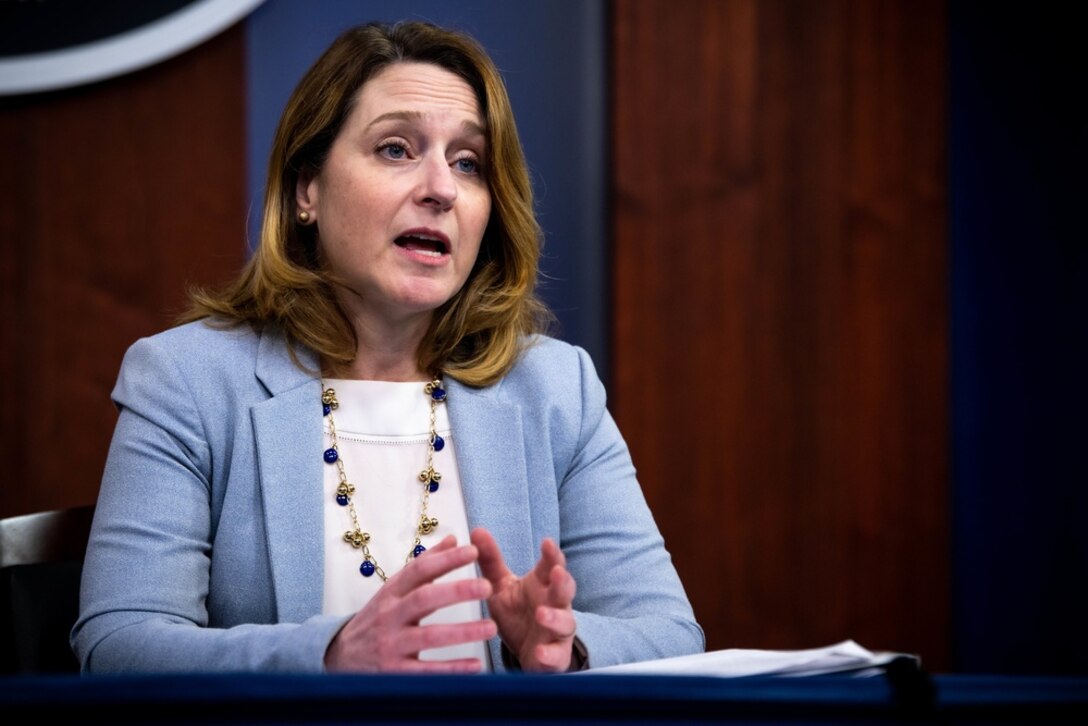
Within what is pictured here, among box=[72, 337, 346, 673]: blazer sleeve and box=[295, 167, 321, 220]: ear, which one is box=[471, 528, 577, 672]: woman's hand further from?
box=[295, 167, 321, 220]: ear

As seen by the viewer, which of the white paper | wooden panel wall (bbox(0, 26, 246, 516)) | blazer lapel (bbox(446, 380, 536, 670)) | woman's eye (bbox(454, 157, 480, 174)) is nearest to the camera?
the white paper

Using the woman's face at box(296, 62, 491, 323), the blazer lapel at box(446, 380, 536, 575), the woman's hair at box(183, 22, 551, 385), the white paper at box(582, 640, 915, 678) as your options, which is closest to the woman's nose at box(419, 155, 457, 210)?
the woman's face at box(296, 62, 491, 323)

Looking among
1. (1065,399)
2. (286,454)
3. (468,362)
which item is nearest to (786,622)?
(1065,399)

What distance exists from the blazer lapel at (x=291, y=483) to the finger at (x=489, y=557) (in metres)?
0.29

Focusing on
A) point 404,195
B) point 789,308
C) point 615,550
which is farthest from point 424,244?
point 789,308

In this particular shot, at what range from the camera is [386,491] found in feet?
5.19

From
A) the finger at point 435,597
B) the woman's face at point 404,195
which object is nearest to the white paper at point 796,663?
the finger at point 435,597

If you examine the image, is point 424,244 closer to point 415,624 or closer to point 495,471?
point 495,471

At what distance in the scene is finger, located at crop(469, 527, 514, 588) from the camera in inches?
48.0

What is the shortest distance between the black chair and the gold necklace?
355mm

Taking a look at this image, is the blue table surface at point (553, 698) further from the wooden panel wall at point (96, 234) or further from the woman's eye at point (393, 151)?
the wooden panel wall at point (96, 234)

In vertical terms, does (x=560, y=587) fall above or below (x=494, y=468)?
below

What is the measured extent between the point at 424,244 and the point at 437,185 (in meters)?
0.11

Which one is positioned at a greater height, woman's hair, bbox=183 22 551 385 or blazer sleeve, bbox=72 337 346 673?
woman's hair, bbox=183 22 551 385
